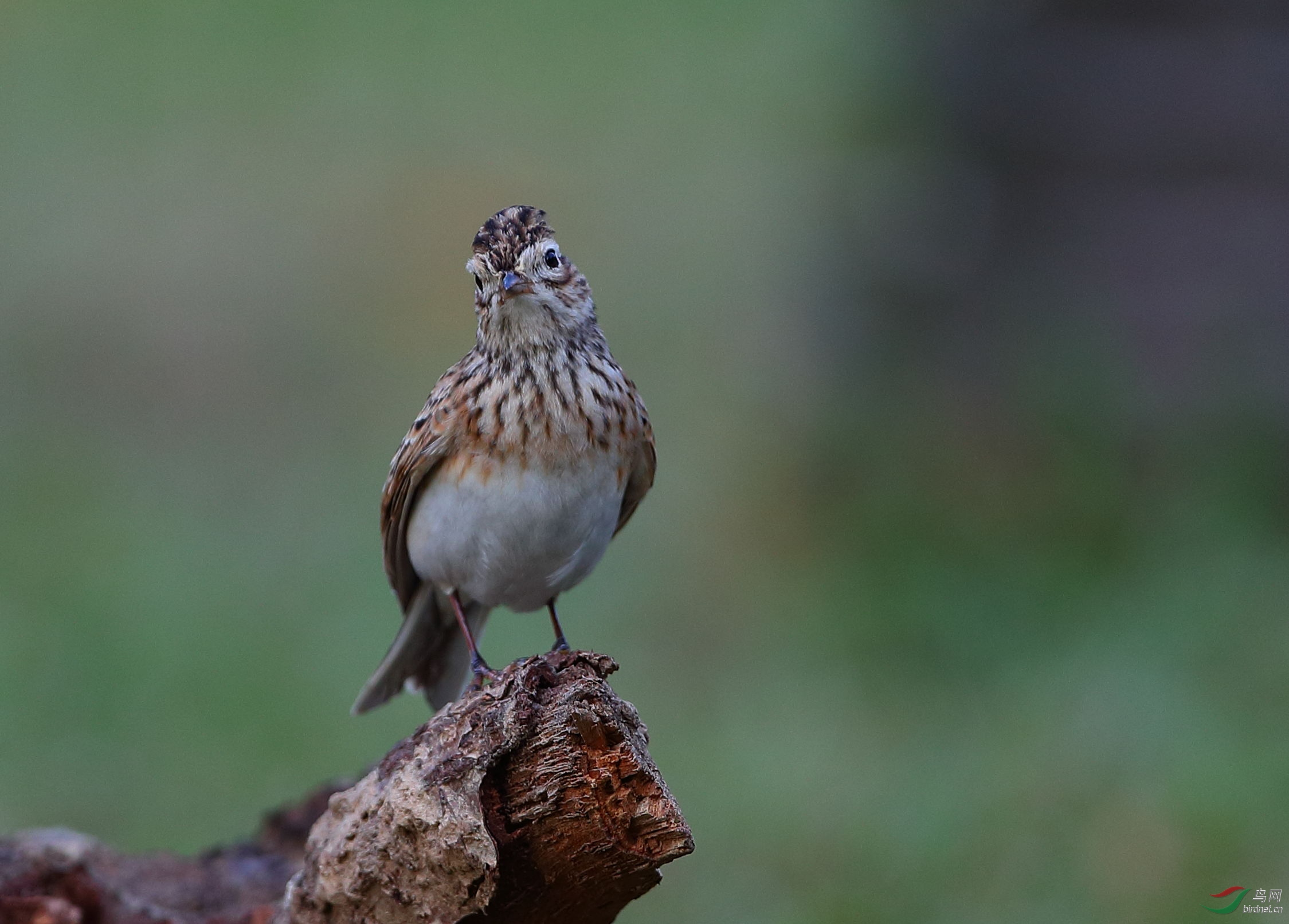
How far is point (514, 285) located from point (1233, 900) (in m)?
3.55

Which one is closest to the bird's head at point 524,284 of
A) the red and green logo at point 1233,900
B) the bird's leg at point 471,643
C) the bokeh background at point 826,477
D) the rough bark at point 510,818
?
the bird's leg at point 471,643

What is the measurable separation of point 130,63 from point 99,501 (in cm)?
801

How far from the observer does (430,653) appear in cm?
555

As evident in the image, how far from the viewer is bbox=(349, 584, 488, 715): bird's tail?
211 inches

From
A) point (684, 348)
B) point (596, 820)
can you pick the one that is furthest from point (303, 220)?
point (596, 820)

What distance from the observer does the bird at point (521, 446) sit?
468cm

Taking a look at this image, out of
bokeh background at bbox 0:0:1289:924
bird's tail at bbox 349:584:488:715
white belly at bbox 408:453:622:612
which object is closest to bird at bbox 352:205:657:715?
white belly at bbox 408:453:622:612

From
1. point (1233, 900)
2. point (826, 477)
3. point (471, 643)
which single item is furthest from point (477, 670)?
point (826, 477)

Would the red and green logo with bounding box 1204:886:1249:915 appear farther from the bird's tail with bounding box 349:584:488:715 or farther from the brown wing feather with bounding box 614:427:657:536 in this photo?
the bird's tail with bounding box 349:584:488:715

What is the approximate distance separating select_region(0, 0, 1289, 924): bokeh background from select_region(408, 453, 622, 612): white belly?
2.02m

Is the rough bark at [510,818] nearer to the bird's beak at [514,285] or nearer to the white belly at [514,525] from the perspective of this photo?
the white belly at [514,525]

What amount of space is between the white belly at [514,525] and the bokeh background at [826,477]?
6.64 ft

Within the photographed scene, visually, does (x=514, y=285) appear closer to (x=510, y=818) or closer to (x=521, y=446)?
(x=521, y=446)

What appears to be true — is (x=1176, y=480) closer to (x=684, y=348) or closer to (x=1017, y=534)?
(x=1017, y=534)
